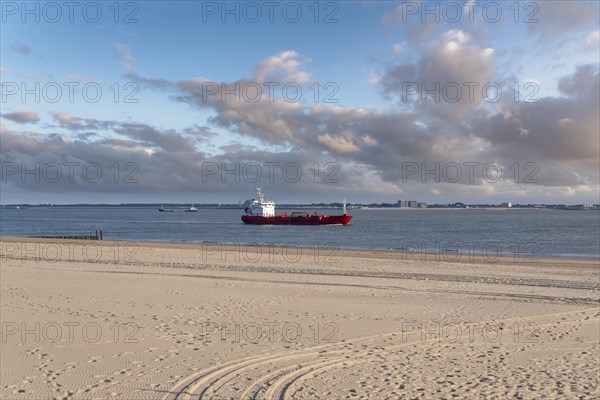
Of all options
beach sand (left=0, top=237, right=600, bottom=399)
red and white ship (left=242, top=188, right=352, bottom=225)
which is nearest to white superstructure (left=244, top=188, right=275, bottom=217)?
red and white ship (left=242, top=188, right=352, bottom=225)

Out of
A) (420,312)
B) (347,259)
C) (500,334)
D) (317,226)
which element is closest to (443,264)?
(347,259)

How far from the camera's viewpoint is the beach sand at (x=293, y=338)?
8.45 meters

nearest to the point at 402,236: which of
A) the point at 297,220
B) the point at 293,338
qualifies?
the point at 297,220

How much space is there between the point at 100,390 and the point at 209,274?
1636cm

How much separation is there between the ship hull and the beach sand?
7695cm

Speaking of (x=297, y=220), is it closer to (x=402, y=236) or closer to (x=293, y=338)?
(x=402, y=236)

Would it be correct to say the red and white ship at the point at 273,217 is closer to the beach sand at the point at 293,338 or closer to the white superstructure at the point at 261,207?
the white superstructure at the point at 261,207

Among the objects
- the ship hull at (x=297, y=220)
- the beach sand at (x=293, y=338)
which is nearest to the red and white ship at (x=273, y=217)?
the ship hull at (x=297, y=220)

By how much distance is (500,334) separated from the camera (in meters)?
12.5

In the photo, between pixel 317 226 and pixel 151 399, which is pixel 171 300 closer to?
pixel 151 399

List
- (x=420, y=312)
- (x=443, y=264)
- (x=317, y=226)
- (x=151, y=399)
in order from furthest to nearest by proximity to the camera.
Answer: (x=317, y=226)
(x=443, y=264)
(x=420, y=312)
(x=151, y=399)

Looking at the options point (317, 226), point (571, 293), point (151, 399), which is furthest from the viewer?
point (317, 226)

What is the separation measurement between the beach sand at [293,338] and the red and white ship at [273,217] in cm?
7770

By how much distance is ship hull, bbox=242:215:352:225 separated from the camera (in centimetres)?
10012
